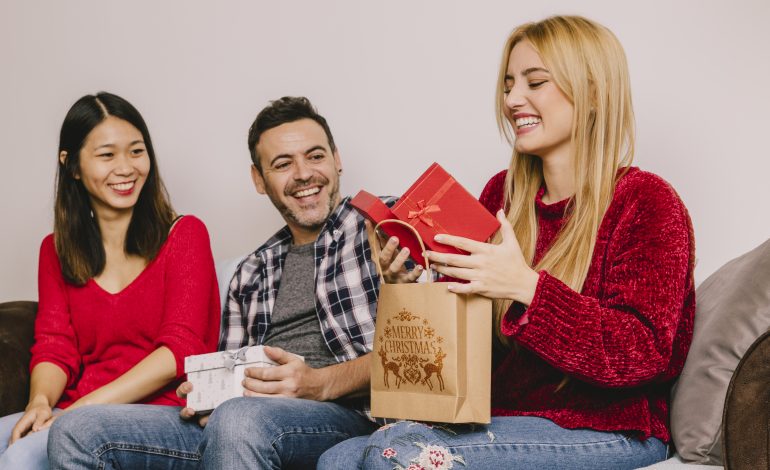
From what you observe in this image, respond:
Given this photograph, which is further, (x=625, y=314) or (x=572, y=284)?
(x=572, y=284)

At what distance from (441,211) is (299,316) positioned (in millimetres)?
779

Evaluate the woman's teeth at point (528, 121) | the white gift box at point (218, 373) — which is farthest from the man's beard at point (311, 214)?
the woman's teeth at point (528, 121)

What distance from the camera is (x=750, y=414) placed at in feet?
3.71

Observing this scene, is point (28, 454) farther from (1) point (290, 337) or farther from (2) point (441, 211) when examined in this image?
(2) point (441, 211)

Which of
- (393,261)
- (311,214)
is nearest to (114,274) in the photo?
(311,214)

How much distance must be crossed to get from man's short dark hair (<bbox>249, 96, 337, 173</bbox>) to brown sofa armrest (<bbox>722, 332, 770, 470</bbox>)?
1381 millimetres

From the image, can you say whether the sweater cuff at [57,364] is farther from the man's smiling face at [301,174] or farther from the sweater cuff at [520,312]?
the sweater cuff at [520,312]

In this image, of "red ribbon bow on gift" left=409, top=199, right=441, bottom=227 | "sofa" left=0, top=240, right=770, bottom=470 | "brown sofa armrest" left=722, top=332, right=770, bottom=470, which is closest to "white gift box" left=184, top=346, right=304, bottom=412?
"red ribbon bow on gift" left=409, top=199, right=441, bottom=227

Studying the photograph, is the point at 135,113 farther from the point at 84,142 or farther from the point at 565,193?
the point at 565,193

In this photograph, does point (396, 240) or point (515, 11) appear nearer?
point (396, 240)

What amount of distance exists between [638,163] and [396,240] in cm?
88

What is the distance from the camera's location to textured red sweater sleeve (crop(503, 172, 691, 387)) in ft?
4.38

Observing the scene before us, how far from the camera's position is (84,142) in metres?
2.20

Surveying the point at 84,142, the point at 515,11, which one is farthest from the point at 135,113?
the point at 515,11
